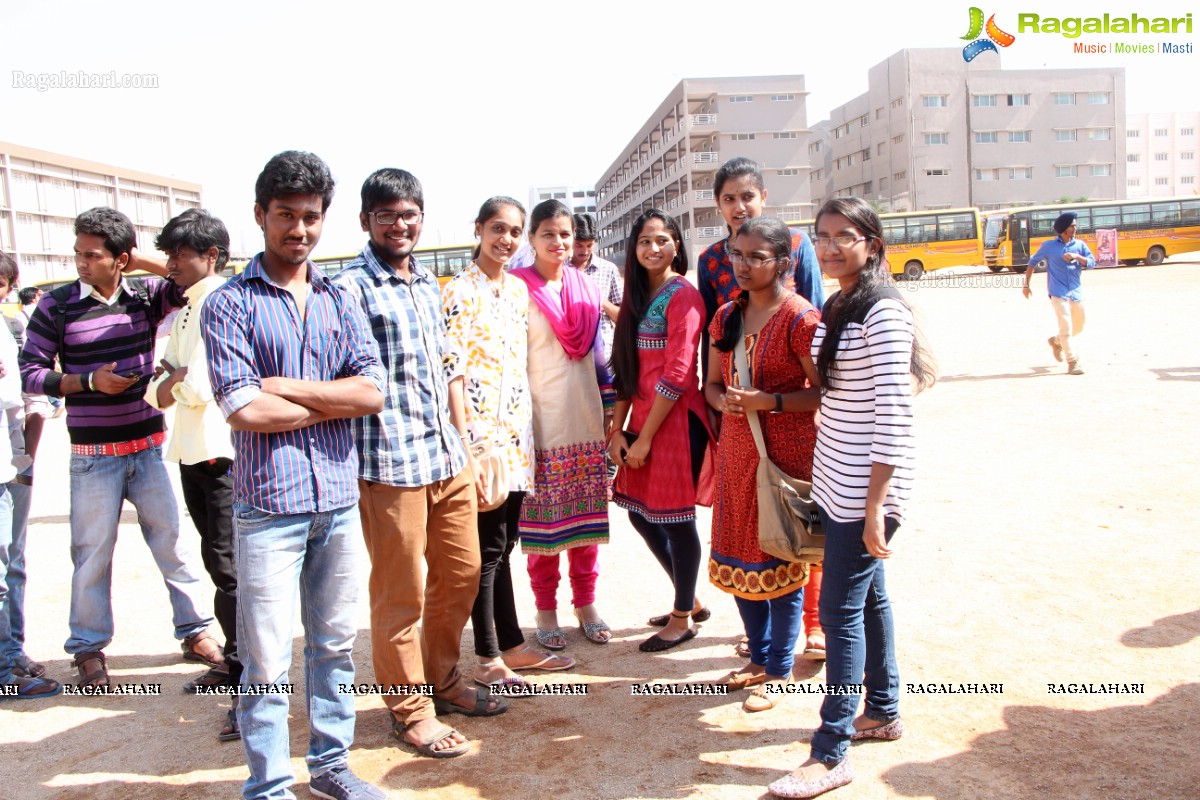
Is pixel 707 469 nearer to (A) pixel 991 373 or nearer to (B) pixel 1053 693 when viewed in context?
(B) pixel 1053 693

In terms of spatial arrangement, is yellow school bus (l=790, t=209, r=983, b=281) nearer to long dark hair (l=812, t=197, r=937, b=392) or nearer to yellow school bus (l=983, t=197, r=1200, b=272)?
yellow school bus (l=983, t=197, r=1200, b=272)

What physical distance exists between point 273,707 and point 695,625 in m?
2.00

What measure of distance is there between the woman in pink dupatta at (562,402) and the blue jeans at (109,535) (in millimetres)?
1499

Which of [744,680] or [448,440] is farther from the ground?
[448,440]

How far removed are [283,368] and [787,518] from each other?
164 centimetres

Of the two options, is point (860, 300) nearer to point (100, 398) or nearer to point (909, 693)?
point (909, 693)

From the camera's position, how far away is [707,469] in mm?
3520

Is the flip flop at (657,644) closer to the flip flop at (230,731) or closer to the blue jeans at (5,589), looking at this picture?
the flip flop at (230,731)

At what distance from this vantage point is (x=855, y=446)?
2510mm

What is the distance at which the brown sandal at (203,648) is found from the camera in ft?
11.8

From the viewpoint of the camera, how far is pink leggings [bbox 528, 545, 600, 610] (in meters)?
3.72

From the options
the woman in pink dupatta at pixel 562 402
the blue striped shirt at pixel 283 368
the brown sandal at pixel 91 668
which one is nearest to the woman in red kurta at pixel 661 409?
the woman in pink dupatta at pixel 562 402

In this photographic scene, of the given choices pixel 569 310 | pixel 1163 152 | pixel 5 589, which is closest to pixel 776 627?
pixel 569 310

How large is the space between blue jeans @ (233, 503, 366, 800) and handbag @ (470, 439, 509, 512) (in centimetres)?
67
